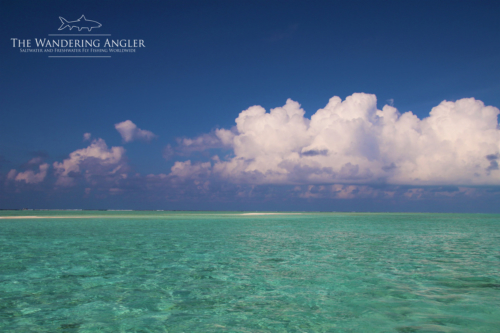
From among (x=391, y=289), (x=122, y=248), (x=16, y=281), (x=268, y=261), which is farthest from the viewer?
(x=122, y=248)

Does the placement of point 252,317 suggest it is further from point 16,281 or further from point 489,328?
point 16,281

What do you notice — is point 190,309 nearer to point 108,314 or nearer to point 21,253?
point 108,314

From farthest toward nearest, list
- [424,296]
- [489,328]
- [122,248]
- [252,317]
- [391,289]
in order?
[122,248] < [391,289] < [424,296] < [252,317] < [489,328]

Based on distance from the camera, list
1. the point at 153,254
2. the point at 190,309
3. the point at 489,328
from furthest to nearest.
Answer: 1. the point at 153,254
2. the point at 190,309
3. the point at 489,328

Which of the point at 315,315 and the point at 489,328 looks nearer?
the point at 489,328

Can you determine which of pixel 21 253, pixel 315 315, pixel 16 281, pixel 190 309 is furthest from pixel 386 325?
pixel 21 253

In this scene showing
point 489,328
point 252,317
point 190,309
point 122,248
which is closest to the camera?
point 489,328

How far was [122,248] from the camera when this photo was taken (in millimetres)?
27719

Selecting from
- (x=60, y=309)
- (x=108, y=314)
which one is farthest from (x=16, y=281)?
(x=108, y=314)

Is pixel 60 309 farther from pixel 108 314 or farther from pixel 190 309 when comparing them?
pixel 190 309

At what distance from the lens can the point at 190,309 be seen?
11664mm

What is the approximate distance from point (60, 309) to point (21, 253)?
16.2 metres

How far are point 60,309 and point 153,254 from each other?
42.5 feet

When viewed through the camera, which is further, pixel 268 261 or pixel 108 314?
pixel 268 261
